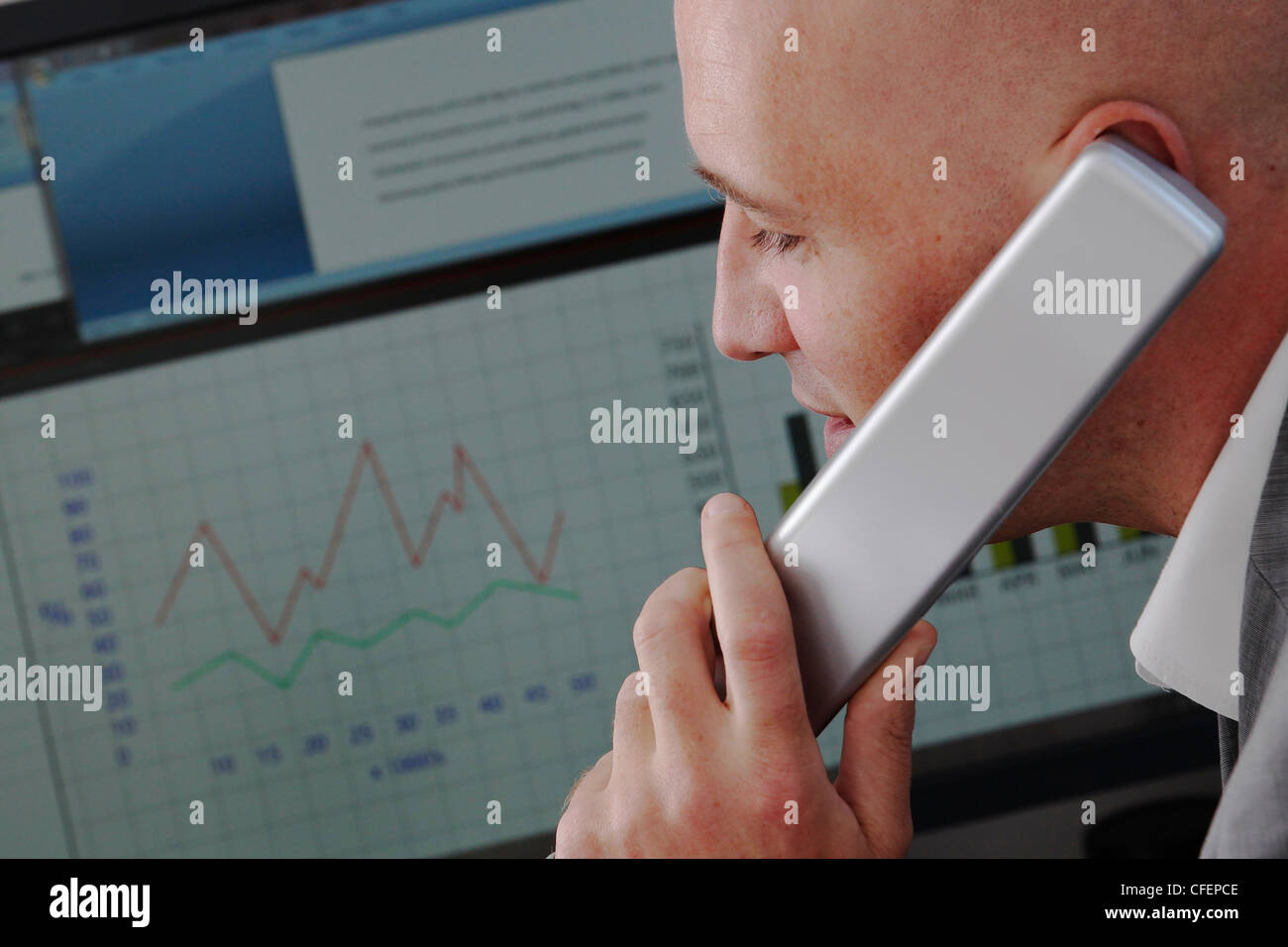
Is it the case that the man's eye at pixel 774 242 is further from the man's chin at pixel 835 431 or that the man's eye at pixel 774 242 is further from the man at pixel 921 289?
the man's chin at pixel 835 431

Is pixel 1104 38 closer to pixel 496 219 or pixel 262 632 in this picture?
pixel 496 219

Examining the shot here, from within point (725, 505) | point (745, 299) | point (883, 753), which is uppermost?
point (745, 299)

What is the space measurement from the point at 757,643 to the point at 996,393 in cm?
14

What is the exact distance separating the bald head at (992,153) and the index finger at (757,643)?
13 centimetres

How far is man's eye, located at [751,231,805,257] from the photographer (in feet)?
1.78

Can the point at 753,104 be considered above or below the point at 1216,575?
above

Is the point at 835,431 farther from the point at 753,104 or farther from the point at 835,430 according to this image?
the point at 753,104

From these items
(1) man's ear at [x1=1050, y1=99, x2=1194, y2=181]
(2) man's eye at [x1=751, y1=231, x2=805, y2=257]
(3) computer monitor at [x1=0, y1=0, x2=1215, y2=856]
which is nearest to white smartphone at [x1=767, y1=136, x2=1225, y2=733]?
(1) man's ear at [x1=1050, y1=99, x2=1194, y2=181]

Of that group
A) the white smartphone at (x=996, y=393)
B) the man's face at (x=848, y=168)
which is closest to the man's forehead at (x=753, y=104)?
the man's face at (x=848, y=168)

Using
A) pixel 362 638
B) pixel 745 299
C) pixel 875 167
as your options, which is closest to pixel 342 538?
pixel 362 638

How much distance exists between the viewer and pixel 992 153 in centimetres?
47

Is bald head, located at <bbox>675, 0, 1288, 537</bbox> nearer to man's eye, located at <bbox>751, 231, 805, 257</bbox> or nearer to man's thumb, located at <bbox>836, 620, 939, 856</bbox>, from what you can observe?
Answer: man's eye, located at <bbox>751, 231, 805, 257</bbox>
